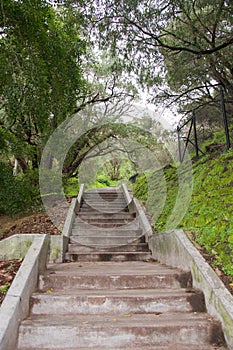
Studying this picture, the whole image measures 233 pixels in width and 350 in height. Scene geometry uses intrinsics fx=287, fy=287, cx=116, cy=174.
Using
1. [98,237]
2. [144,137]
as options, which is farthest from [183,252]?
[144,137]

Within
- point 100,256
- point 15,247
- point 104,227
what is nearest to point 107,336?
point 15,247

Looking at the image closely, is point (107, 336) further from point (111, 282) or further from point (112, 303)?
point (111, 282)

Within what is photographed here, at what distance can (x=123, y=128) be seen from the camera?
42.7 feet

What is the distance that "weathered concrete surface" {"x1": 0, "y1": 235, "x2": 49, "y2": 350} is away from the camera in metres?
2.49

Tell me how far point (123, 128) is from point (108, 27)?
630cm

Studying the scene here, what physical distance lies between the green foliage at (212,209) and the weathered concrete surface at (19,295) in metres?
2.26

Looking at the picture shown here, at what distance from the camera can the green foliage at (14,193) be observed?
755cm

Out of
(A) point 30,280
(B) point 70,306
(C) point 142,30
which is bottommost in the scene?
(B) point 70,306

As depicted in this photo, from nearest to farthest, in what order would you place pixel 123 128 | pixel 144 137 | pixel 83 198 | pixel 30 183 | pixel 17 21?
pixel 17 21, pixel 30 183, pixel 83 198, pixel 123 128, pixel 144 137

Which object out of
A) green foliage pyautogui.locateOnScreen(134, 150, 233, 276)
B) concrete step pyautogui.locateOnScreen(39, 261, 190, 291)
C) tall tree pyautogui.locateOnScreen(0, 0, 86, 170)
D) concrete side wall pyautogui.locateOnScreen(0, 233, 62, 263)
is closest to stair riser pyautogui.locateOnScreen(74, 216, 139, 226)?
green foliage pyautogui.locateOnScreen(134, 150, 233, 276)

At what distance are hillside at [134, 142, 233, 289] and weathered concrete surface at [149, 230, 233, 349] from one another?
210mm

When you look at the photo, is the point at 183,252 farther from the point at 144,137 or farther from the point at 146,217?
the point at 144,137

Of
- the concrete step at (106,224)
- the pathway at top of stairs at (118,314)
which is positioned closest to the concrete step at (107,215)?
the concrete step at (106,224)

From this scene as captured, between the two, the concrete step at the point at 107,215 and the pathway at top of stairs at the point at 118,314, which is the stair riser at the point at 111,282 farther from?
the concrete step at the point at 107,215
